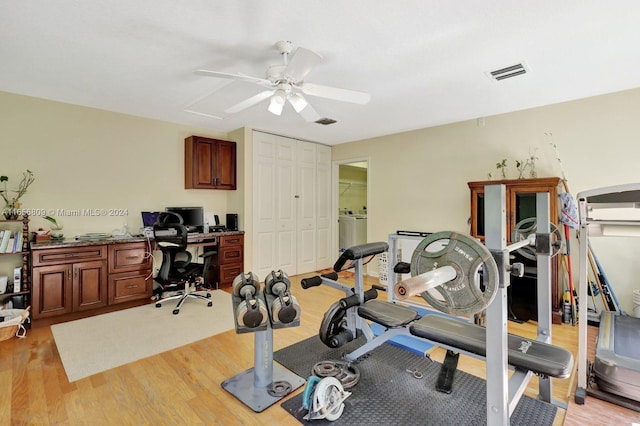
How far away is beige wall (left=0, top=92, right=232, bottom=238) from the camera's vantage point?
10.8ft

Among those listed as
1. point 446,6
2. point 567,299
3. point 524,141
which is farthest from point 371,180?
point 446,6

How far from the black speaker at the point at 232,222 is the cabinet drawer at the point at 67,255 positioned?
167cm

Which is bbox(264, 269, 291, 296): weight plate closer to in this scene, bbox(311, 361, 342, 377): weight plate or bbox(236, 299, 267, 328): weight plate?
bbox(236, 299, 267, 328): weight plate

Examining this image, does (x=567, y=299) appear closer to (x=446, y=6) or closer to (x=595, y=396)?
(x=595, y=396)

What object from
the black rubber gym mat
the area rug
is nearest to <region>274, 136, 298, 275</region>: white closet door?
the area rug

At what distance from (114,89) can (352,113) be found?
105 inches

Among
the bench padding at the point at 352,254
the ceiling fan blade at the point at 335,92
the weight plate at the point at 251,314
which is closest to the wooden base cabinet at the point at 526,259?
the bench padding at the point at 352,254

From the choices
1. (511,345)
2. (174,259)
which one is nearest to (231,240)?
(174,259)

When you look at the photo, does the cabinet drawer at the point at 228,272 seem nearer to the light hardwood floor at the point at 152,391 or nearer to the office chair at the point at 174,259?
the office chair at the point at 174,259

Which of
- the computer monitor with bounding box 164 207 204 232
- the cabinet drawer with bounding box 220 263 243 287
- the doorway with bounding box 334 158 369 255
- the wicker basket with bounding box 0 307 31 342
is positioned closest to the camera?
the wicker basket with bounding box 0 307 31 342

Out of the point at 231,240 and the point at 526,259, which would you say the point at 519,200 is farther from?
the point at 231,240

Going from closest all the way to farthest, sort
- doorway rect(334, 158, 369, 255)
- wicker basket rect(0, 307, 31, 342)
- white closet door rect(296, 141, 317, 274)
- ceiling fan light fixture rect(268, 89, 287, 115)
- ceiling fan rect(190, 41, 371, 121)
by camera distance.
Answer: ceiling fan rect(190, 41, 371, 121)
ceiling fan light fixture rect(268, 89, 287, 115)
wicker basket rect(0, 307, 31, 342)
white closet door rect(296, 141, 317, 274)
doorway rect(334, 158, 369, 255)

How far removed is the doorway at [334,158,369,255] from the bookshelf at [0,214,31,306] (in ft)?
14.7

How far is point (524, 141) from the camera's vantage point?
3.62 m
